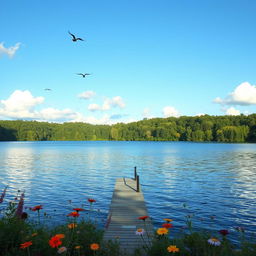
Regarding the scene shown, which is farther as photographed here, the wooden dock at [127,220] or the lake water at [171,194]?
the lake water at [171,194]

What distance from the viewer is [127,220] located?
11.5 meters

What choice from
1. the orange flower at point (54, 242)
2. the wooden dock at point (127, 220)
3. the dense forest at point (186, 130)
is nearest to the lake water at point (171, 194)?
the wooden dock at point (127, 220)

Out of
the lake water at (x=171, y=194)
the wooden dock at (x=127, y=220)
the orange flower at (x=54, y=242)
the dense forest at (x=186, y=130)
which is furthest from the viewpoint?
the dense forest at (x=186, y=130)

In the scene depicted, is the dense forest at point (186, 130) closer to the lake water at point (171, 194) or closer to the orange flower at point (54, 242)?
the lake water at point (171, 194)

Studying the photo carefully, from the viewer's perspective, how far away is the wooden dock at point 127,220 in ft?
27.5

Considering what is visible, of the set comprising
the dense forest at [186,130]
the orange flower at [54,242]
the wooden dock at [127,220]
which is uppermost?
the dense forest at [186,130]

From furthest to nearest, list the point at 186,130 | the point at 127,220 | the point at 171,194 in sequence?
the point at 186,130
the point at 171,194
the point at 127,220

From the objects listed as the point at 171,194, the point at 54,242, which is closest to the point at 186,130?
the point at 171,194

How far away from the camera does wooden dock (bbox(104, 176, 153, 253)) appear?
839 cm

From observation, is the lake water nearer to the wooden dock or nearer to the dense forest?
the wooden dock

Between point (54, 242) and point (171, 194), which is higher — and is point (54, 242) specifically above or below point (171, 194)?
above

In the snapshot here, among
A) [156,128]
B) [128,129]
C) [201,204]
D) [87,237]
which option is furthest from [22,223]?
[128,129]

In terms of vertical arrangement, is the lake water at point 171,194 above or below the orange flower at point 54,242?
below

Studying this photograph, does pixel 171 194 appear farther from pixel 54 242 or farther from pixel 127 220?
pixel 54 242
